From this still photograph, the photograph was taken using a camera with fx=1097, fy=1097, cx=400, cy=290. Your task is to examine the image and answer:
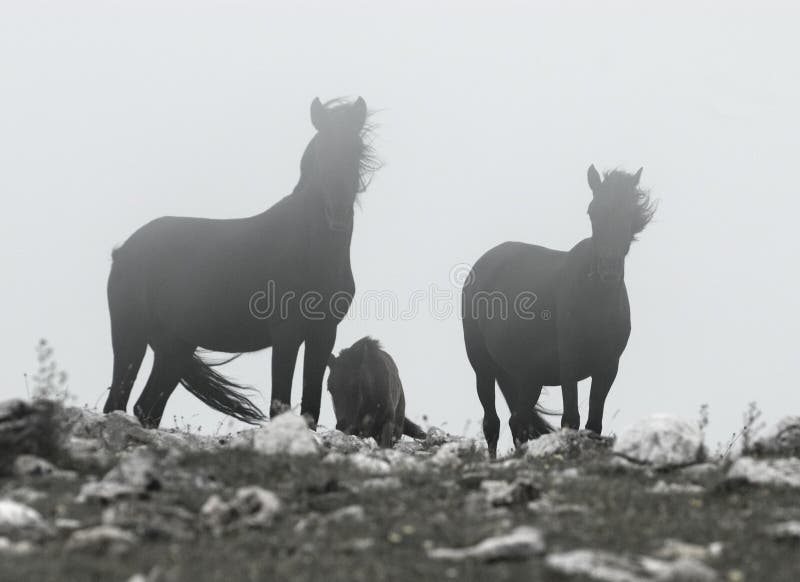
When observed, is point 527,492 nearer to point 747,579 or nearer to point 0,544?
point 747,579

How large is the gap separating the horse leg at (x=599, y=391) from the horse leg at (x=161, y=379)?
176 inches

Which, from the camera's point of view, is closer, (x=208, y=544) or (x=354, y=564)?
(x=354, y=564)

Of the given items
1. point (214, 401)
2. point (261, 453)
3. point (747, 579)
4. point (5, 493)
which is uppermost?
point (214, 401)

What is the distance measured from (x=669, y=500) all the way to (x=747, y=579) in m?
1.74

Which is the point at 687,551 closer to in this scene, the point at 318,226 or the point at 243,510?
the point at 243,510

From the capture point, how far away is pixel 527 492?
21.1 feet

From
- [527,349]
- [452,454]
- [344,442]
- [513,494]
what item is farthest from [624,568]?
[527,349]

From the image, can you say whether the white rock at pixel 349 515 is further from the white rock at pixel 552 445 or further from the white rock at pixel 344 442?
the white rock at pixel 344 442

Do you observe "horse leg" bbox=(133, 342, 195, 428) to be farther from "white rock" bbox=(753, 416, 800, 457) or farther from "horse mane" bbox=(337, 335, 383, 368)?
"white rock" bbox=(753, 416, 800, 457)

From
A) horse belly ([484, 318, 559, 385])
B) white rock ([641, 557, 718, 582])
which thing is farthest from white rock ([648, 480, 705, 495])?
horse belly ([484, 318, 559, 385])

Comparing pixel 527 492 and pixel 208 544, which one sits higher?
pixel 527 492

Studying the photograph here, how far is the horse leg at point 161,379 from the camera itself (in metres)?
12.3

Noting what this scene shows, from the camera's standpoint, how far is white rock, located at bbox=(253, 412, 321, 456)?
7781mm

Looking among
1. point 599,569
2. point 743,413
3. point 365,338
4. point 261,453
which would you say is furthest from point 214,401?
point 599,569
